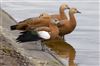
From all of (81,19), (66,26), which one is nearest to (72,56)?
(66,26)

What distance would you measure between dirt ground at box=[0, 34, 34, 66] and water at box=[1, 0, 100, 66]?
1.59 metres

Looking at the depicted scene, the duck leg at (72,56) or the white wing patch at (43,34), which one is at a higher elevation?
the white wing patch at (43,34)

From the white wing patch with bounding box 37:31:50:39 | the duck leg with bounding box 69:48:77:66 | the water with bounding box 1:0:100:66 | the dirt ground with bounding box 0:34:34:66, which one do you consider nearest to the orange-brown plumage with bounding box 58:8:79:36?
the water with bounding box 1:0:100:66

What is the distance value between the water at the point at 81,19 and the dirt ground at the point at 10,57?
1590 mm

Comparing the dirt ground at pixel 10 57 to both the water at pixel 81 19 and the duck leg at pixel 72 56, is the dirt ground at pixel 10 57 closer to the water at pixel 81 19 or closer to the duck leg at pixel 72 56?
the duck leg at pixel 72 56

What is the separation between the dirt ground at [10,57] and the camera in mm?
8091

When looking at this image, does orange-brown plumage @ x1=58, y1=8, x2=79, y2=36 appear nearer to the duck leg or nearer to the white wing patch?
the duck leg

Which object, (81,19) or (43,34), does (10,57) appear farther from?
(81,19)

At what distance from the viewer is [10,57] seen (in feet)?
27.8

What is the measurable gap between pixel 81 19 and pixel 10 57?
629cm

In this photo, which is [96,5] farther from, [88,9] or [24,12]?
[24,12]

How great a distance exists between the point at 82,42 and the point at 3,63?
4.14 meters

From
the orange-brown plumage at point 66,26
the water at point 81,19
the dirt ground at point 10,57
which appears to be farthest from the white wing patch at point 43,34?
the orange-brown plumage at point 66,26

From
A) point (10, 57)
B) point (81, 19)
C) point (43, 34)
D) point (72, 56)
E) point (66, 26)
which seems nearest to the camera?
point (10, 57)
